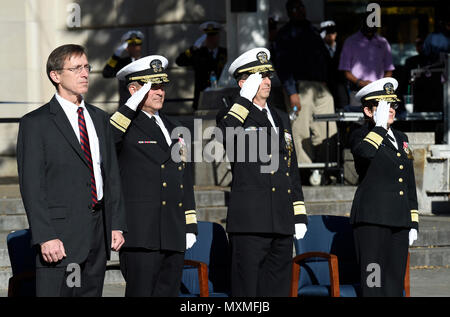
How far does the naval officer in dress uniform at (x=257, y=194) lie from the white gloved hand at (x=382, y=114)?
668mm

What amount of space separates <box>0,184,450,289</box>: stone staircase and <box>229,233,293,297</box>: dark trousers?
97.4 inches

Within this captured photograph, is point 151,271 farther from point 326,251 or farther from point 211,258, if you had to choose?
point 326,251

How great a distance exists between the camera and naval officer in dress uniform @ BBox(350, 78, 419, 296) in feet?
23.7

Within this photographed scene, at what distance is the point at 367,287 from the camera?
7211 mm

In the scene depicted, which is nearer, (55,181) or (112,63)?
(55,181)

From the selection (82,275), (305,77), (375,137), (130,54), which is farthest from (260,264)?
(130,54)

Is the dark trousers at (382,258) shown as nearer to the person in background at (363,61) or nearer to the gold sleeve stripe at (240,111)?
the gold sleeve stripe at (240,111)

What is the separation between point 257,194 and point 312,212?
399 cm

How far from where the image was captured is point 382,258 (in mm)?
7223

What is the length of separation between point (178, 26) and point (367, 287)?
9.04 meters

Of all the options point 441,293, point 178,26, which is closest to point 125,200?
point 441,293

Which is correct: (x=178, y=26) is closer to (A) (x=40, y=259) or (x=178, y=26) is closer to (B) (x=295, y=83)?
(B) (x=295, y=83)

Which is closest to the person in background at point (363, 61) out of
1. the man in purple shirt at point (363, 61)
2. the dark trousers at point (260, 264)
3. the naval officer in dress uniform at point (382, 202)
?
the man in purple shirt at point (363, 61)
